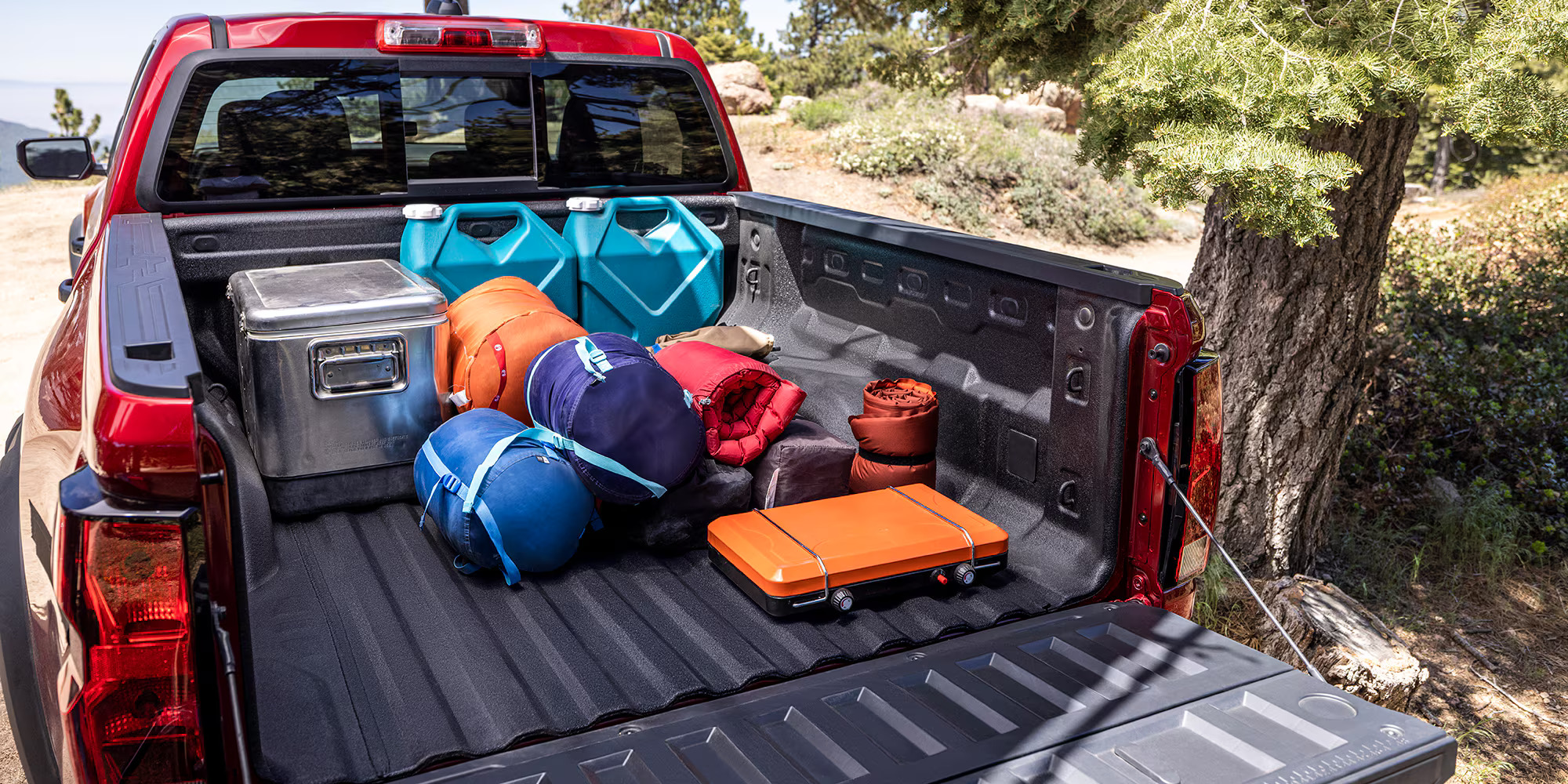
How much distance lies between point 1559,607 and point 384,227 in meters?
5.46

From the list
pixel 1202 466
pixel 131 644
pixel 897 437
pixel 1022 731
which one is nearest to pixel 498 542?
pixel 131 644

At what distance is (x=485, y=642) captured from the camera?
87.2 inches

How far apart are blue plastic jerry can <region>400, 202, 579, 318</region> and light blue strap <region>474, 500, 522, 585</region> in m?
1.33

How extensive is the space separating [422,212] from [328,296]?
0.81 m

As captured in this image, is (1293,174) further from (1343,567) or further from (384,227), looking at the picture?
(1343,567)

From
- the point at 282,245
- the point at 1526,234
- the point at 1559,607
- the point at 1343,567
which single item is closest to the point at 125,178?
the point at 282,245

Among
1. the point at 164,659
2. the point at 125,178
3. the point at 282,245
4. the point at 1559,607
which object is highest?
the point at 125,178

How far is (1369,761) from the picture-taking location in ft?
5.71

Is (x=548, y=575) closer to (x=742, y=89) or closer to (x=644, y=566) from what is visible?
(x=644, y=566)

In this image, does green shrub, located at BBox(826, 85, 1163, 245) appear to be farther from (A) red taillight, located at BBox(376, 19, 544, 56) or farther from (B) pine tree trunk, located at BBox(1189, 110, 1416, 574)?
(A) red taillight, located at BBox(376, 19, 544, 56)

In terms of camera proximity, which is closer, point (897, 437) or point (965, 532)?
point (965, 532)

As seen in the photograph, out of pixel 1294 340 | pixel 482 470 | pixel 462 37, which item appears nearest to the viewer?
pixel 482 470

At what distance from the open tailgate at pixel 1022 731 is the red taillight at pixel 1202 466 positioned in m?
0.35

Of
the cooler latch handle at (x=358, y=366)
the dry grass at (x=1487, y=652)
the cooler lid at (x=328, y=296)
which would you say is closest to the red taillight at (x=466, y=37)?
the cooler lid at (x=328, y=296)
